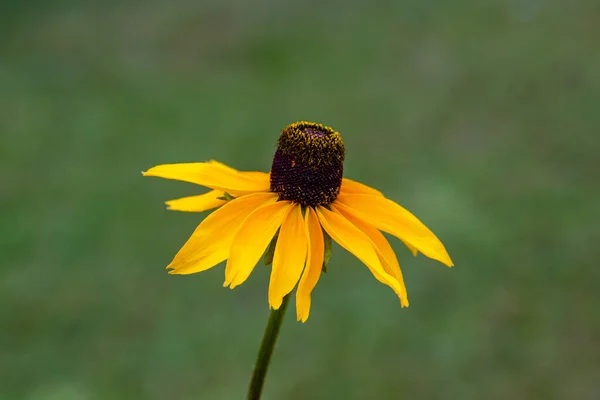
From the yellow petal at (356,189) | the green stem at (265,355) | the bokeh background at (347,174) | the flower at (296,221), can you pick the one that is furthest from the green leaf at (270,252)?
the bokeh background at (347,174)

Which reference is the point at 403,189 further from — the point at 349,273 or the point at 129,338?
the point at 129,338

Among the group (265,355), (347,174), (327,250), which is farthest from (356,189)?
(347,174)

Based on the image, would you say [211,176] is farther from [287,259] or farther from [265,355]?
[265,355]

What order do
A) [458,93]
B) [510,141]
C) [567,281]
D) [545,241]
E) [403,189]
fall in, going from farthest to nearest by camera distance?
[458,93], [510,141], [403,189], [545,241], [567,281]

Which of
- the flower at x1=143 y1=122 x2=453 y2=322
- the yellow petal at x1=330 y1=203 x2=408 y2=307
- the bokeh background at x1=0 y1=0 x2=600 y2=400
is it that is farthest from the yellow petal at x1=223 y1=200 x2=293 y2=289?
the bokeh background at x1=0 y1=0 x2=600 y2=400

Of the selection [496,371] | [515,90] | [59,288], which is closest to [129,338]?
[59,288]

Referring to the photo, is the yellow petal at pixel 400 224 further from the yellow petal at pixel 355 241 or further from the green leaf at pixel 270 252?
the green leaf at pixel 270 252
